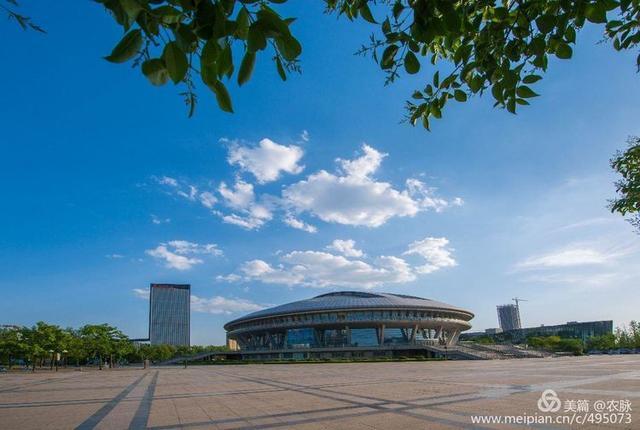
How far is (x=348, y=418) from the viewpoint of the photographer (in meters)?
9.02

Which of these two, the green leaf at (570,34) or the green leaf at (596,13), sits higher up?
the green leaf at (570,34)

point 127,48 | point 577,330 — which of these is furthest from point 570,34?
point 577,330

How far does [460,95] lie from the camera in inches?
161

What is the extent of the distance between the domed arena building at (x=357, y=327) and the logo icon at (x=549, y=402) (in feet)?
210

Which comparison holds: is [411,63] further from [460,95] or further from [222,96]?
[222,96]

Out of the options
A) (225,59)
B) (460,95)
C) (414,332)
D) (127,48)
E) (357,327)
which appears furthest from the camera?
(357,327)

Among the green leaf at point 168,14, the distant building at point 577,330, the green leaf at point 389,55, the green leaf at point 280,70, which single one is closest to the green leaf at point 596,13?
the green leaf at point 389,55

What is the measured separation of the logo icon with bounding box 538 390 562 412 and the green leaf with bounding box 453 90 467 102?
7.96 meters

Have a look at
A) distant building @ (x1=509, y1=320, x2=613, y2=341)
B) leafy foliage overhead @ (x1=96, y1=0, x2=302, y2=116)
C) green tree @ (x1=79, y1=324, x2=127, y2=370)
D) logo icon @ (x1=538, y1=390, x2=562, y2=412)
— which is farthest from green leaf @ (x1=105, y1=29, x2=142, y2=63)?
distant building @ (x1=509, y1=320, x2=613, y2=341)

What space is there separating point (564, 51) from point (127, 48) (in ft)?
11.6

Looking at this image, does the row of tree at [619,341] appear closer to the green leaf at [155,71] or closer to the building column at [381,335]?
the building column at [381,335]

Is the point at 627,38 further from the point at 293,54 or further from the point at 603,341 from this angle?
the point at 603,341

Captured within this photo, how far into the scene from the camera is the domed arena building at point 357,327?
7738 cm

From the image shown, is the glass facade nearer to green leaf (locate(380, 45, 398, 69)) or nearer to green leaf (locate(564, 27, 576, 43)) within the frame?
green leaf (locate(564, 27, 576, 43))
